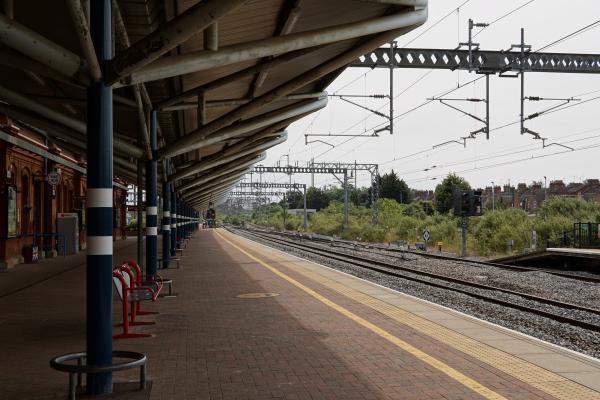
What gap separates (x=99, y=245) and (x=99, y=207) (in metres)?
0.32

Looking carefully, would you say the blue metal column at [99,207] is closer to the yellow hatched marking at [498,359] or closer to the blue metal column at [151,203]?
the yellow hatched marking at [498,359]

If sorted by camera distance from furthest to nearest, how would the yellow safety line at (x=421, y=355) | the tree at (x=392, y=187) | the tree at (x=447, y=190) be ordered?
the tree at (x=392, y=187), the tree at (x=447, y=190), the yellow safety line at (x=421, y=355)

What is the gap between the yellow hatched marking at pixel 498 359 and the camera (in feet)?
18.8

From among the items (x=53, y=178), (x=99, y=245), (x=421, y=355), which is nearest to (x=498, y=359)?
(x=421, y=355)

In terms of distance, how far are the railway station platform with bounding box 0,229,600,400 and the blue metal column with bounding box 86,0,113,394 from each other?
468mm

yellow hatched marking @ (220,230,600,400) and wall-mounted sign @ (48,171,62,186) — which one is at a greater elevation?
wall-mounted sign @ (48,171,62,186)

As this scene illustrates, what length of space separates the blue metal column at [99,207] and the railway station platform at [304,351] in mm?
468

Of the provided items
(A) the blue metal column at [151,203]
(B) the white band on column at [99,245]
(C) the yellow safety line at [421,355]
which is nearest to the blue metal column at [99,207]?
(B) the white band on column at [99,245]

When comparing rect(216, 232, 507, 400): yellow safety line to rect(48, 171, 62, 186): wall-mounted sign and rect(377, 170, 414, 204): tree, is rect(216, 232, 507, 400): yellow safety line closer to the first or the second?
rect(48, 171, 62, 186): wall-mounted sign

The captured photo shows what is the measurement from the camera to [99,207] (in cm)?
559

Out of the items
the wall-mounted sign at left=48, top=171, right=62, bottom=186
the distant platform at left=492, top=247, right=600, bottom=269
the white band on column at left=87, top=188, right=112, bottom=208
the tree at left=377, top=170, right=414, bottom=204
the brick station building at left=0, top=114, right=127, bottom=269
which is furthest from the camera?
the tree at left=377, top=170, right=414, bottom=204

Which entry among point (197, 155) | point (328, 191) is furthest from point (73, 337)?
point (328, 191)

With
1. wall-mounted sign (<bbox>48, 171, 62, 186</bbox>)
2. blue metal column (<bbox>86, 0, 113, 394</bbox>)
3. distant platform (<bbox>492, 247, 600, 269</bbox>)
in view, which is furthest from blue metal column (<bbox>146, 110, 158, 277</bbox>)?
distant platform (<bbox>492, 247, 600, 269</bbox>)

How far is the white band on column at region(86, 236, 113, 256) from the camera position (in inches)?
221
